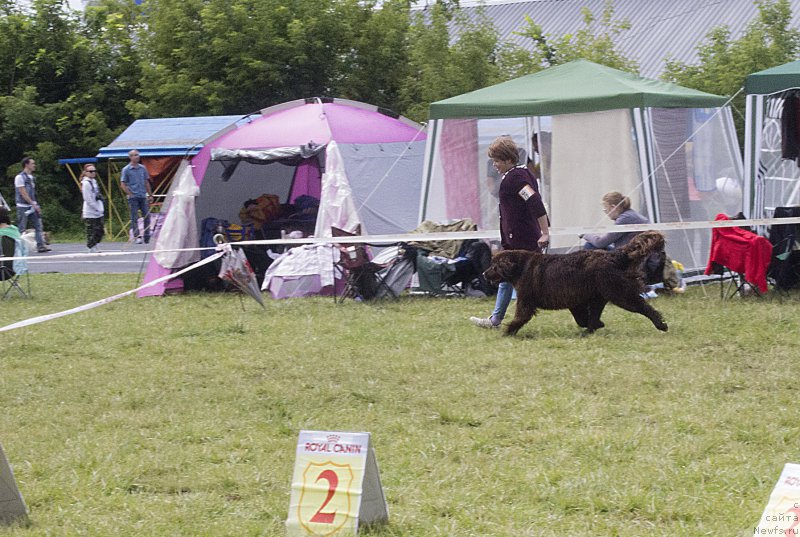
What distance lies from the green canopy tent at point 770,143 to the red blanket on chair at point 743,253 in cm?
70

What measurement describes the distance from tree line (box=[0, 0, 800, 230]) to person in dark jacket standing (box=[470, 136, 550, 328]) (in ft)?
34.6

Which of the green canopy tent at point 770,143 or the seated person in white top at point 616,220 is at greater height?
the green canopy tent at point 770,143

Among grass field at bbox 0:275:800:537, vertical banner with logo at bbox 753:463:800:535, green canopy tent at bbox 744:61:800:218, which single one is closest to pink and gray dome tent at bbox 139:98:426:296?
grass field at bbox 0:275:800:537

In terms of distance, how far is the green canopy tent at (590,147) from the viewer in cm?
1077

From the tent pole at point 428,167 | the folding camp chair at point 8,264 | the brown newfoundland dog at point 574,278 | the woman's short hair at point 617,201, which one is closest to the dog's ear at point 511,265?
the brown newfoundland dog at point 574,278

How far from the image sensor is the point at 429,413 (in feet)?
19.0

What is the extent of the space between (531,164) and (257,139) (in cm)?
316

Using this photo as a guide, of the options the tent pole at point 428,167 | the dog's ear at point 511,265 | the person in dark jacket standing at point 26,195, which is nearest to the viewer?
the dog's ear at point 511,265

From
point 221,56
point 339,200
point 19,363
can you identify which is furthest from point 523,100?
point 221,56

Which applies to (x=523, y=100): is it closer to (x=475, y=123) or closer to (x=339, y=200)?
(x=475, y=123)

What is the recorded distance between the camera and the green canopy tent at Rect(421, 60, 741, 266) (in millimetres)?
10773

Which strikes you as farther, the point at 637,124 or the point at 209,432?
the point at 637,124

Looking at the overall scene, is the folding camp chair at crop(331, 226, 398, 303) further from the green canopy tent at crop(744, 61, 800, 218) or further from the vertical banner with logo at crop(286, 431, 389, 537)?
the vertical banner with logo at crop(286, 431, 389, 537)

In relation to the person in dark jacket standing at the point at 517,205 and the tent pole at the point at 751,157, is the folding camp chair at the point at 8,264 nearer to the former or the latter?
the person in dark jacket standing at the point at 517,205
